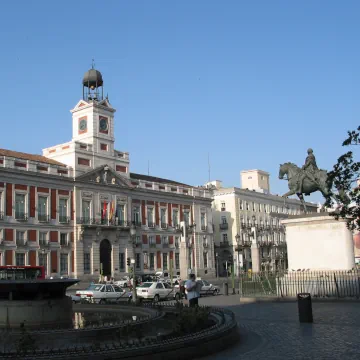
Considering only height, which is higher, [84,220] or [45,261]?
[84,220]

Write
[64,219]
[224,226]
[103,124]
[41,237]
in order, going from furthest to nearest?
[224,226]
[103,124]
[64,219]
[41,237]

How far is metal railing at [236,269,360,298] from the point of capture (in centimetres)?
2316

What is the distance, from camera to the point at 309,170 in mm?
27438

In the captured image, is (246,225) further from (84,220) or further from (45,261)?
(45,261)

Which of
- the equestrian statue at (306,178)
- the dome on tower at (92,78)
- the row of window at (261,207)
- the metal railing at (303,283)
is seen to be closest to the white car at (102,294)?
the metal railing at (303,283)

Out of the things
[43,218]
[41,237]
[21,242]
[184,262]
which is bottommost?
[184,262]

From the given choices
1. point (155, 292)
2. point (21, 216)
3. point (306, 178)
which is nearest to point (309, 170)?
point (306, 178)

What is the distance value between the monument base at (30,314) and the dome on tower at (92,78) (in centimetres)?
5341

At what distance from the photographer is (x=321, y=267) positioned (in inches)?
994

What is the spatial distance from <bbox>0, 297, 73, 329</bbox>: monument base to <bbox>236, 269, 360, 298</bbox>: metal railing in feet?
44.1

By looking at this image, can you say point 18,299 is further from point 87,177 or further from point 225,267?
point 225,267

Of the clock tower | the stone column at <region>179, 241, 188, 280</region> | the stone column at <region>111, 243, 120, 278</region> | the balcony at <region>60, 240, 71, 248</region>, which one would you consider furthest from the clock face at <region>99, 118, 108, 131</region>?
the stone column at <region>179, 241, 188, 280</region>

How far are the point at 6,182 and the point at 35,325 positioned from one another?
3944 centimetres

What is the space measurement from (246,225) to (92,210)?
3304cm
